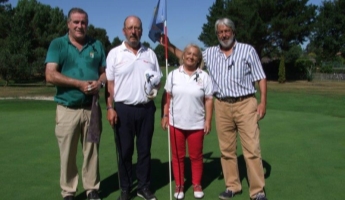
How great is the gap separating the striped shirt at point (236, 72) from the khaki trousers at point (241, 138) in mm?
142

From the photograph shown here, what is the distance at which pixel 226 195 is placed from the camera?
4730mm

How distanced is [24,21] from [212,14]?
21.9 meters

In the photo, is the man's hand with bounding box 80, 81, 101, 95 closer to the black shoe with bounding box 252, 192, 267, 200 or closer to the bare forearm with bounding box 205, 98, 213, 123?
the bare forearm with bounding box 205, 98, 213, 123

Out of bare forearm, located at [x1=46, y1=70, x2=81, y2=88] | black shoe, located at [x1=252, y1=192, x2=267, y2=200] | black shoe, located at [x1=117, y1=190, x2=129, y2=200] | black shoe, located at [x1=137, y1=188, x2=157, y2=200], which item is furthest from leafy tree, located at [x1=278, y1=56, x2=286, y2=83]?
bare forearm, located at [x1=46, y1=70, x2=81, y2=88]

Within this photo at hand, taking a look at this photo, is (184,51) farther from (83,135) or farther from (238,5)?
(238,5)

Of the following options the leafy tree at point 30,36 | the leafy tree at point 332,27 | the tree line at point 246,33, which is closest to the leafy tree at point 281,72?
the tree line at point 246,33

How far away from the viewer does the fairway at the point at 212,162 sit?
4965 millimetres

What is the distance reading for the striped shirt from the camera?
15.5ft

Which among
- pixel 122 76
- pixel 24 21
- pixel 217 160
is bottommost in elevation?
pixel 217 160

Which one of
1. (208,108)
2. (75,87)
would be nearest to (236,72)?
(208,108)

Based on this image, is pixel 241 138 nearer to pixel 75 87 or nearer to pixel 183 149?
pixel 183 149

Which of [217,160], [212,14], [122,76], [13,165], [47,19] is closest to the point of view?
[122,76]

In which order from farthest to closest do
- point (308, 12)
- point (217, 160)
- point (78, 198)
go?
point (308, 12)
point (217, 160)
point (78, 198)

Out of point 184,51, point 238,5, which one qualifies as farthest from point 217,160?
point 238,5
